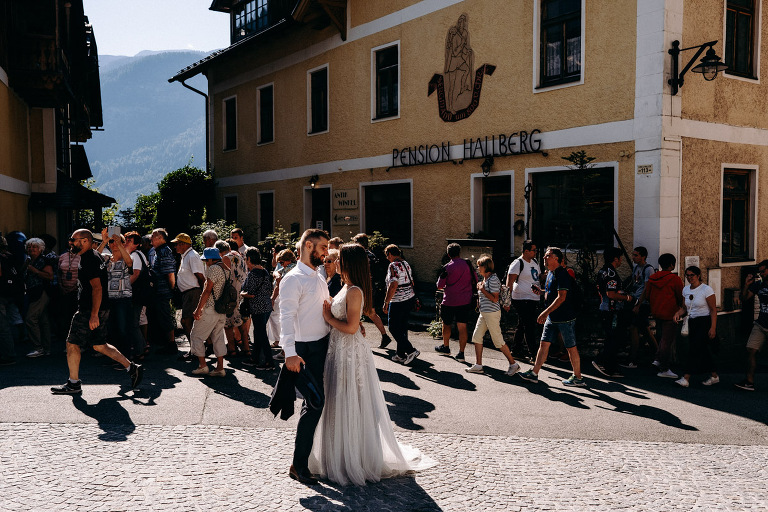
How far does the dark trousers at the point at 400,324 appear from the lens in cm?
971

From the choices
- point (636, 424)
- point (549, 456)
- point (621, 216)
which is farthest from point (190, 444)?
point (621, 216)

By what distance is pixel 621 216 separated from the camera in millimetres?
11414

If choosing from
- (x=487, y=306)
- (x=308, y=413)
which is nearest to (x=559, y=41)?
(x=487, y=306)

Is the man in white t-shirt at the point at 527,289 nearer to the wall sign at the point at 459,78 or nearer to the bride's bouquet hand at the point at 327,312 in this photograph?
the wall sign at the point at 459,78

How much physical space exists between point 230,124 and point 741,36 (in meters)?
16.5

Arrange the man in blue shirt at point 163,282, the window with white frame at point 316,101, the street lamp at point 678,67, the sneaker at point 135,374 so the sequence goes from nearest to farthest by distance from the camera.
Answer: the sneaker at point 135,374 < the man in blue shirt at point 163,282 < the street lamp at point 678,67 < the window with white frame at point 316,101

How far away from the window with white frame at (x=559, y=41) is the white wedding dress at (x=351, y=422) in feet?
28.6

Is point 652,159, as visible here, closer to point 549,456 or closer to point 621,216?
point 621,216

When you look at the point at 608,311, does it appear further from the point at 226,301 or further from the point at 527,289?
the point at 226,301

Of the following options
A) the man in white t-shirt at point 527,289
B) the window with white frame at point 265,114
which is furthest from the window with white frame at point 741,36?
the window with white frame at point 265,114

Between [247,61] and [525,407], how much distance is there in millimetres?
18029

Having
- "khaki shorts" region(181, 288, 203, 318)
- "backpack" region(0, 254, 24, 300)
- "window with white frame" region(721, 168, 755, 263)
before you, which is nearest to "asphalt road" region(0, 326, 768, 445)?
"khaki shorts" region(181, 288, 203, 318)

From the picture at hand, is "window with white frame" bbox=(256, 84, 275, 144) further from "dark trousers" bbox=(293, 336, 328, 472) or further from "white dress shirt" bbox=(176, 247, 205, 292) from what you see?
"dark trousers" bbox=(293, 336, 328, 472)

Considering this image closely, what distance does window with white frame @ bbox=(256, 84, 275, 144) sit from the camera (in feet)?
69.8
